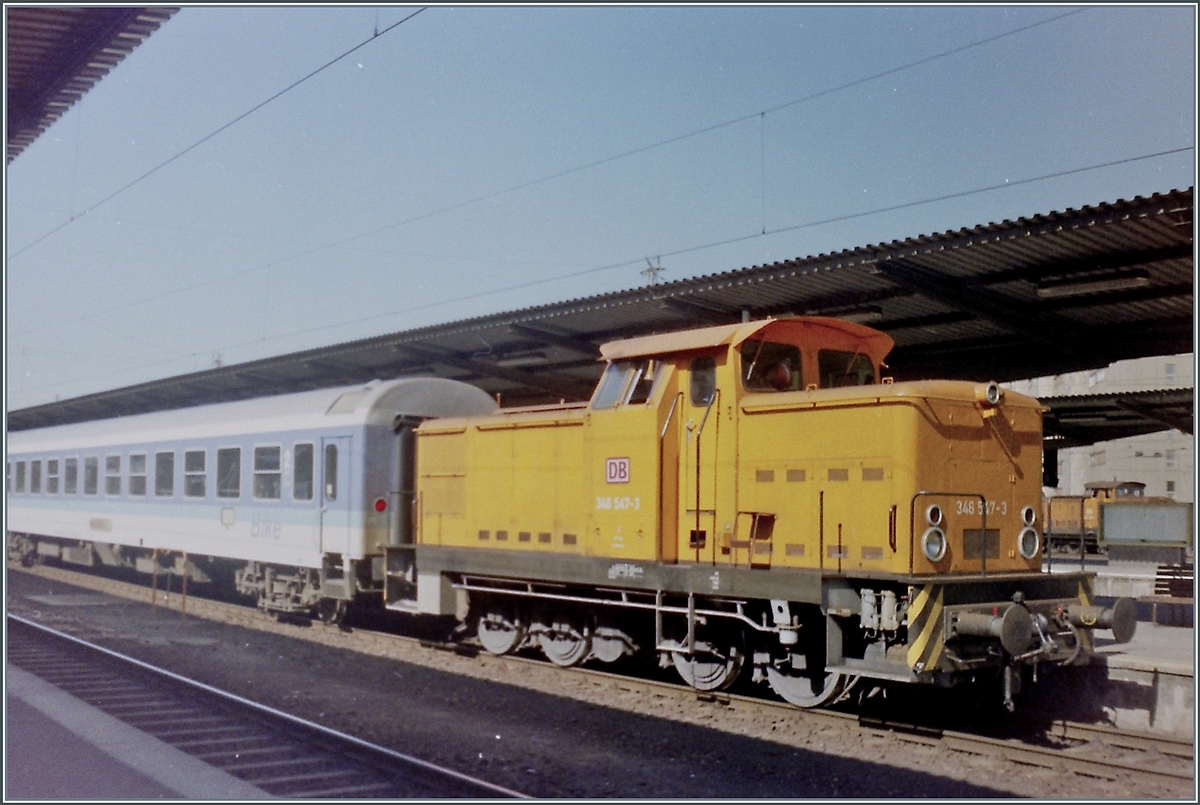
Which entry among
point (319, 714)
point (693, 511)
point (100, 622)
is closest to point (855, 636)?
point (693, 511)

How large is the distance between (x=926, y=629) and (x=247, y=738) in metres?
5.70

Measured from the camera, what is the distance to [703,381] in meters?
10.0

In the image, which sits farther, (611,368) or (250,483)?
(250,483)

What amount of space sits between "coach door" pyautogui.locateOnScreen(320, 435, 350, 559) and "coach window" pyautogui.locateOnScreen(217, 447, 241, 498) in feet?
8.68

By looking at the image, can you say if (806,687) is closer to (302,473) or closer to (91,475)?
(302,473)

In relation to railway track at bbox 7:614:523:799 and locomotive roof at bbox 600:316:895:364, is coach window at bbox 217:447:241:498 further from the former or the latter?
locomotive roof at bbox 600:316:895:364

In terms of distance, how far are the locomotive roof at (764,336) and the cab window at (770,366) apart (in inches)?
4.9

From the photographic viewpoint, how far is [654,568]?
10.1m

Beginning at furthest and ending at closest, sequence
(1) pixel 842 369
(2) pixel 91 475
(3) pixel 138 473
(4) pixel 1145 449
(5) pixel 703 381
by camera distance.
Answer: (4) pixel 1145 449 < (2) pixel 91 475 < (3) pixel 138 473 < (1) pixel 842 369 < (5) pixel 703 381

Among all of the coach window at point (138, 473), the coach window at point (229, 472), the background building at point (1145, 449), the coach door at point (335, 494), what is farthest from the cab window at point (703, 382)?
Answer: the background building at point (1145, 449)

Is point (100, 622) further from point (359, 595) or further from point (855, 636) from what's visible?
point (855, 636)

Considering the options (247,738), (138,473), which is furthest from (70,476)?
(247,738)

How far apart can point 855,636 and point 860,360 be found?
2.85m

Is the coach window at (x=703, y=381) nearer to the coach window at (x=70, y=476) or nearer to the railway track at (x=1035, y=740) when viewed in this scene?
the railway track at (x=1035, y=740)
